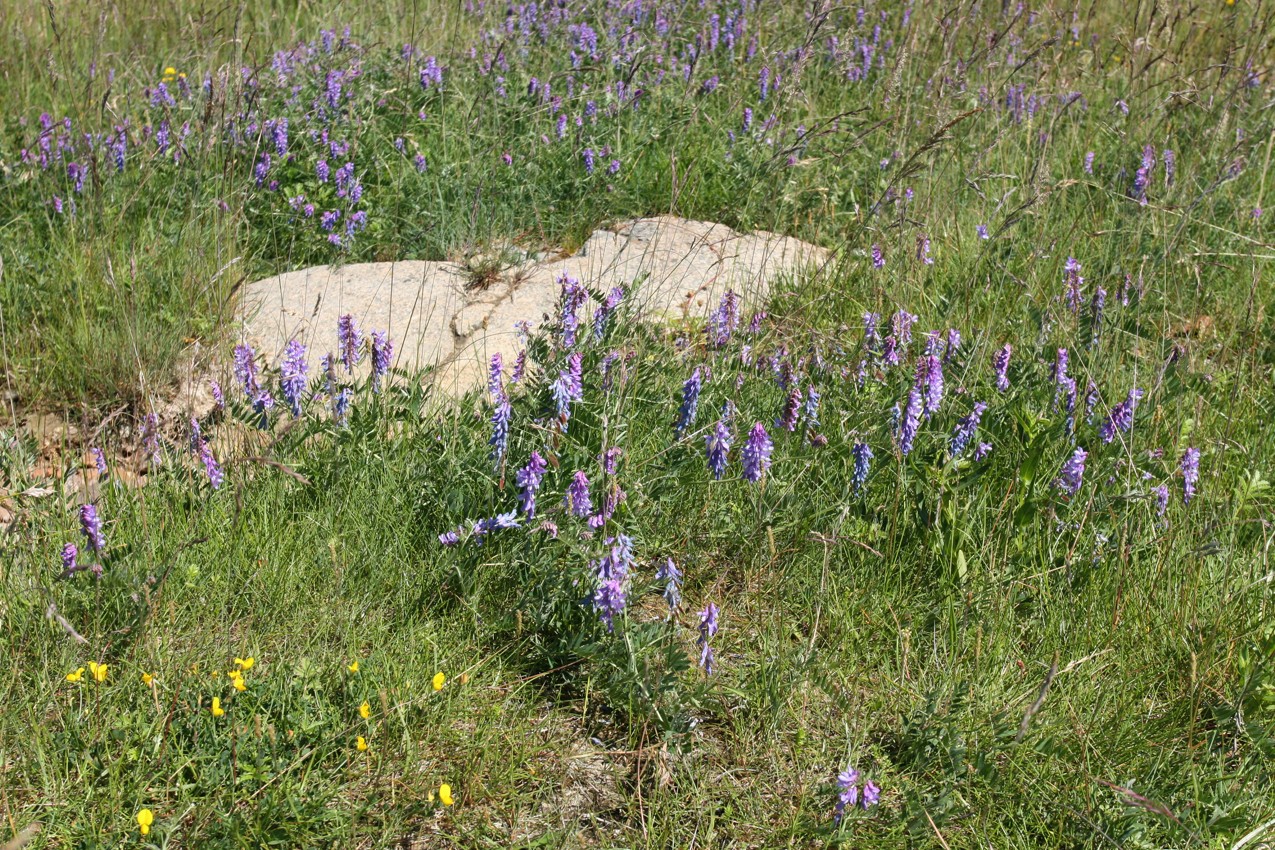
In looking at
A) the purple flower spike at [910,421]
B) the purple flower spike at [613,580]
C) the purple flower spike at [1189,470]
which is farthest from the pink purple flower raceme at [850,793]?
the purple flower spike at [1189,470]

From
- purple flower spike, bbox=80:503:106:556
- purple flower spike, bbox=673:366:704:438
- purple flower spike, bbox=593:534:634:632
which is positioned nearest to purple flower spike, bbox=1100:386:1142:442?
purple flower spike, bbox=673:366:704:438

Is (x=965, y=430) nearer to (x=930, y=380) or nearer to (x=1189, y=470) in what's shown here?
(x=930, y=380)

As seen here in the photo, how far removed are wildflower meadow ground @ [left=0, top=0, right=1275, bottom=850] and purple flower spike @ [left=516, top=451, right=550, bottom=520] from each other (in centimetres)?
1

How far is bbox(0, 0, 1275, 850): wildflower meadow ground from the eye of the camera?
2.23 meters

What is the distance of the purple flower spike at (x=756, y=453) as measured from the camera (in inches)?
103

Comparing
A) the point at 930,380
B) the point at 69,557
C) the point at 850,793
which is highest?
the point at 930,380

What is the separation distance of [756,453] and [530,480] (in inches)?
21.6

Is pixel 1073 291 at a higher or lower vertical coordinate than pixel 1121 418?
higher

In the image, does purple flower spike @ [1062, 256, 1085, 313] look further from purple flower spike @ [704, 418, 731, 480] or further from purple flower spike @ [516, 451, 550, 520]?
purple flower spike @ [516, 451, 550, 520]

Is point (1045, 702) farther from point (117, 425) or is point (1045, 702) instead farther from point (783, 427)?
point (117, 425)

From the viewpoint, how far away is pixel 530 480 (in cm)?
257

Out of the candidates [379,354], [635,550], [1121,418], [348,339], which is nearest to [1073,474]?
[1121,418]

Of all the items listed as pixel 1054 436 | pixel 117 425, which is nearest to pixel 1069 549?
pixel 1054 436

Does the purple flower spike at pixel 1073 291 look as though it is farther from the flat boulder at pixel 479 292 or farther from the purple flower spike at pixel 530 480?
the purple flower spike at pixel 530 480
